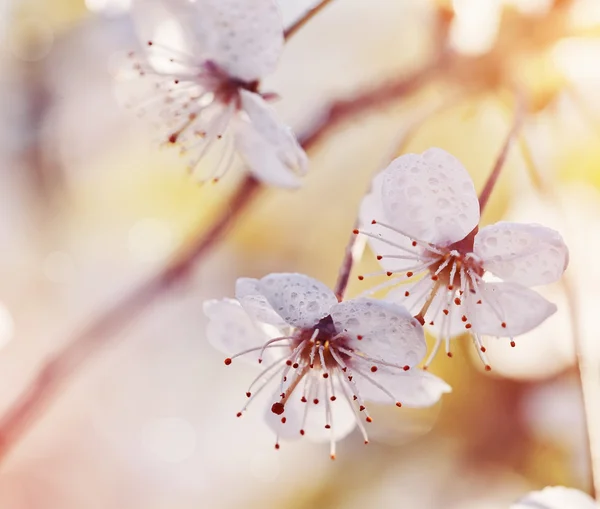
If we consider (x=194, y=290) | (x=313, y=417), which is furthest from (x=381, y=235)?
(x=194, y=290)

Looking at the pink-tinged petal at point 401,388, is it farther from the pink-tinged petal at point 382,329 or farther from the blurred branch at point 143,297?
the blurred branch at point 143,297

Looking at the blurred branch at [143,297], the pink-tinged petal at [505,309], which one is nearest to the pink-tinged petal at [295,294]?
the pink-tinged petal at [505,309]

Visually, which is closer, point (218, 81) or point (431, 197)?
point (431, 197)

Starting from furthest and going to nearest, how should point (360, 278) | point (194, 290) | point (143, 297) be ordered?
point (194, 290) < point (143, 297) < point (360, 278)

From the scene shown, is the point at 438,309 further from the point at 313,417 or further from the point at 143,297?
the point at 143,297

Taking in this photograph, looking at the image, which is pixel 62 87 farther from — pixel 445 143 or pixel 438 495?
pixel 438 495

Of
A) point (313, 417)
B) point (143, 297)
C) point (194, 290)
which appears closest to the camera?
point (313, 417)

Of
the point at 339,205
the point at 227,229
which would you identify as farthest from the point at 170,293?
the point at 339,205
